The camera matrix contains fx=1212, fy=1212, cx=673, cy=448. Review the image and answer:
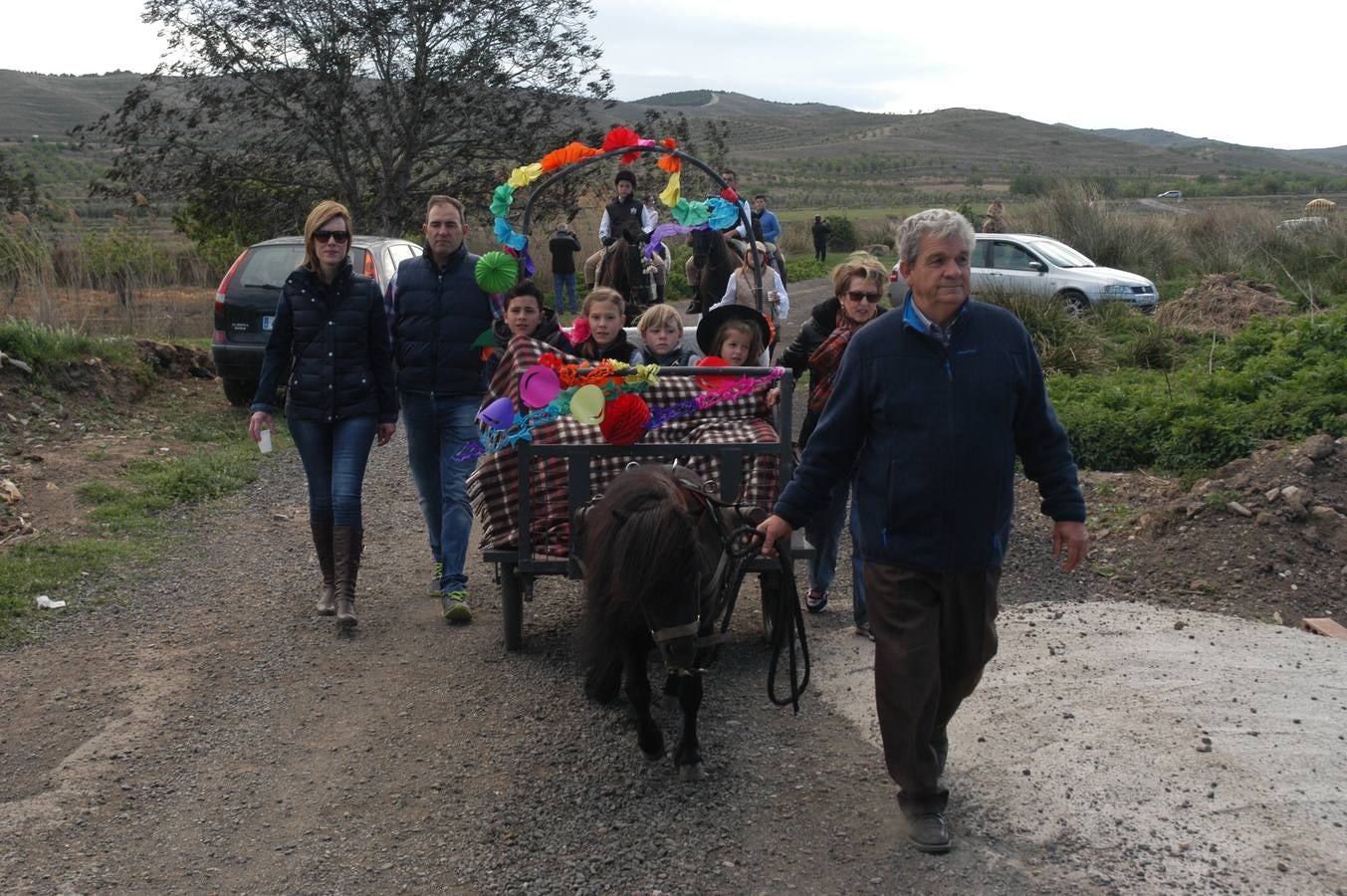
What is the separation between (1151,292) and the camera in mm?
18703

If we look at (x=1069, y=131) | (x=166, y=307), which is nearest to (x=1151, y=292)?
(x=166, y=307)

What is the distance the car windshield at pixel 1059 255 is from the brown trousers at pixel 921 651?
1654 cm

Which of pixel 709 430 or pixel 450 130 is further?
pixel 450 130

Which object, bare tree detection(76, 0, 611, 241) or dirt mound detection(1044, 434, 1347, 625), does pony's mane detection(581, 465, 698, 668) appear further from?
bare tree detection(76, 0, 611, 241)

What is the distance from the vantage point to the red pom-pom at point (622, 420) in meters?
5.39

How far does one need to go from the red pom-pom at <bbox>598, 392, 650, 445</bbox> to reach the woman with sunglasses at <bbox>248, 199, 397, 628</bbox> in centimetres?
167

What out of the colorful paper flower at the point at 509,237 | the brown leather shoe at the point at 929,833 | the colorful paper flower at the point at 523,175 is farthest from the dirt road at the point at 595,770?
the colorful paper flower at the point at 523,175

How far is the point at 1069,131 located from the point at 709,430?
5736 inches

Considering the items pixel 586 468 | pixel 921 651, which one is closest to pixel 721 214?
pixel 586 468

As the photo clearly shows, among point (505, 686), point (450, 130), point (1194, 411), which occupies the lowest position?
point (505, 686)

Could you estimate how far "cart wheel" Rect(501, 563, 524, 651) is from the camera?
5.85 meters

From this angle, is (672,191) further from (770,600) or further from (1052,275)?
(1052,275)

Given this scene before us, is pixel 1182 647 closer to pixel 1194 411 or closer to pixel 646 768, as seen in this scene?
pixel 646 768

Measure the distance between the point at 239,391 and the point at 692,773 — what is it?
9599mm
